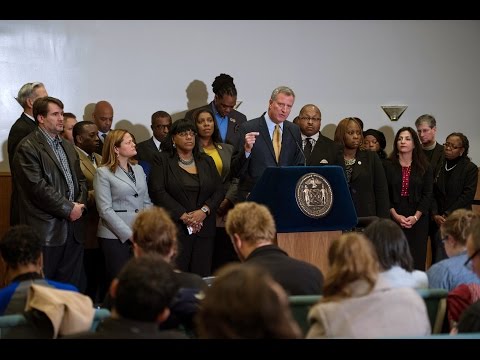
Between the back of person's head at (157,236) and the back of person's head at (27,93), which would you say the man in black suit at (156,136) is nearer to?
the back of person's head at (27,93)

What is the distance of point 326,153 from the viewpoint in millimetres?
6684

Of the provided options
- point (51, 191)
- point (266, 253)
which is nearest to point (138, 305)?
point (266, 253)

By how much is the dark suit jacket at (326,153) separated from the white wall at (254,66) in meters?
1.91

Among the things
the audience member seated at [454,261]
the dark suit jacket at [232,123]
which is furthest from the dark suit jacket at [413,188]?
the audience member seated at [454,261]

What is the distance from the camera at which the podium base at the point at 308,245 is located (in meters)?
5.18

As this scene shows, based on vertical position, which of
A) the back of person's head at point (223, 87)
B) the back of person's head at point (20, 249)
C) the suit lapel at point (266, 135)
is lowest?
the back of person's head at point (20, 249)

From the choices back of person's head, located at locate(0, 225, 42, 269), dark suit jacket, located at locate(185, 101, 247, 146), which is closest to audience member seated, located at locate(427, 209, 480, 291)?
back of person's head, located at locate(0, 225, 42, 269)

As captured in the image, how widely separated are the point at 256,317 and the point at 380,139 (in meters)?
5.44

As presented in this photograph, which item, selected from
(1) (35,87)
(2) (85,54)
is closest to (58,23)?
(2) (85,54)

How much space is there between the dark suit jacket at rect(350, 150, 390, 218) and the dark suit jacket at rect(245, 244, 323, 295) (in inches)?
124

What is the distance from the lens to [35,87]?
20.4 feet

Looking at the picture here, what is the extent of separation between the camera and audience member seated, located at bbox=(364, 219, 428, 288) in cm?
367

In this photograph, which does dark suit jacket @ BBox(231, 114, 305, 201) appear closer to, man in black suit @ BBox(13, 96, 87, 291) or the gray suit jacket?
the gray suit jacket

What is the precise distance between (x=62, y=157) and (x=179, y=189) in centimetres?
83
